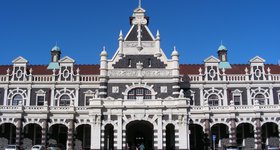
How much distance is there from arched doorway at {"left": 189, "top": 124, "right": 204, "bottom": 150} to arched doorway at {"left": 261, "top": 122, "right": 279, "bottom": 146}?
27.4 feet

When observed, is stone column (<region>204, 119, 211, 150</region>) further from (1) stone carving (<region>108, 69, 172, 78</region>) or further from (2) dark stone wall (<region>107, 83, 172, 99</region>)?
(1) stone carving (<region>108, 69, 172, 78</region>)

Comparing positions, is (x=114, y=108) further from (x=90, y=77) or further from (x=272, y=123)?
(x=272, y=123)

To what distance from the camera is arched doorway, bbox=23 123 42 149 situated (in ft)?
157

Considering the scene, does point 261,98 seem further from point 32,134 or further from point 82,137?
point 32,134

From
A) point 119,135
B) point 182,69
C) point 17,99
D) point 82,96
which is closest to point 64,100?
point 82,96

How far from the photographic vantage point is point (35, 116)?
46156 mm

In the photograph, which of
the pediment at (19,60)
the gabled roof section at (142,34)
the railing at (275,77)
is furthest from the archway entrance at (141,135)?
the railing at (275,77)

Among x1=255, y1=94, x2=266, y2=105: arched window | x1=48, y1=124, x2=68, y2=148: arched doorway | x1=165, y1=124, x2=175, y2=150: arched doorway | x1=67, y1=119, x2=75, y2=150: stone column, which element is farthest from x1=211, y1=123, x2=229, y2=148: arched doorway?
x1=48, y1=124, x2=68, y2=148: arched doorway

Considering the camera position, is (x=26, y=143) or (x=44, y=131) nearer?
(x=44, y=131)

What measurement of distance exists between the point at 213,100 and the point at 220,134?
4930mm

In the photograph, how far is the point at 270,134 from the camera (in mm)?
47844

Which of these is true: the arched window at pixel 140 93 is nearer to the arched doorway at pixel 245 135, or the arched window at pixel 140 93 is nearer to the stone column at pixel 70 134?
the stone column at pixel 70 134

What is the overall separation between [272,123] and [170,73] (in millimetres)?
15798

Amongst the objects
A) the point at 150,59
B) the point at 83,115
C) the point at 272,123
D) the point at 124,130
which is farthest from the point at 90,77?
the point at 272,123
